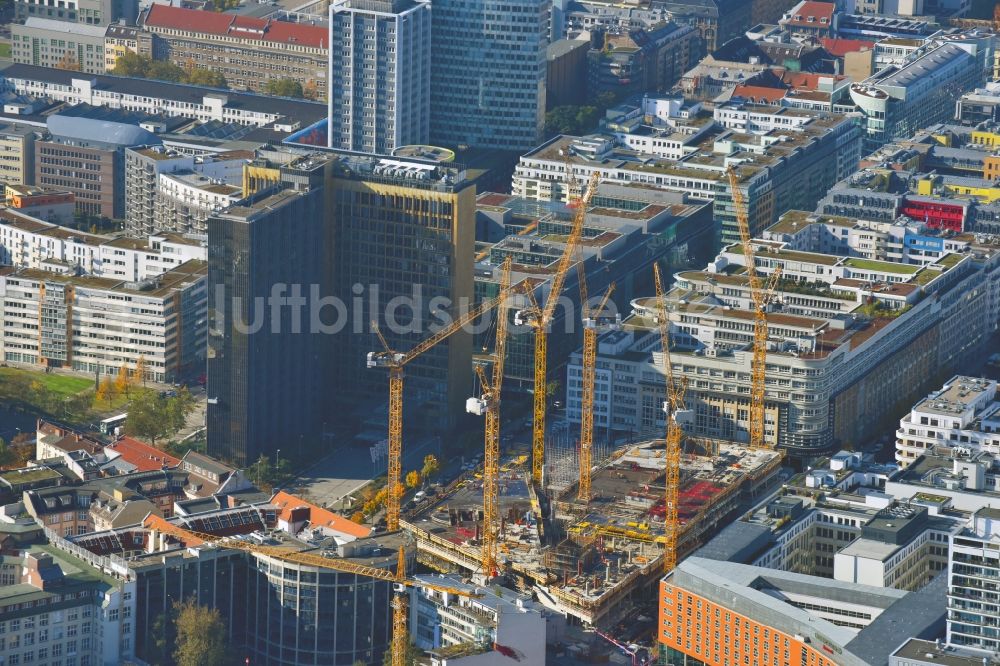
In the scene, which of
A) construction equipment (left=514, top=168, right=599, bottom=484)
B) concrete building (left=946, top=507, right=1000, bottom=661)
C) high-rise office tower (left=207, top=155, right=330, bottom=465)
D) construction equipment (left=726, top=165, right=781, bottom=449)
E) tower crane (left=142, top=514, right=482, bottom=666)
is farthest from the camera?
construction equipment (left=726, top=165, right=781, bottom=449)

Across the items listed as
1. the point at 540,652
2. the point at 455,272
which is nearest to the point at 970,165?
the point at 455,272

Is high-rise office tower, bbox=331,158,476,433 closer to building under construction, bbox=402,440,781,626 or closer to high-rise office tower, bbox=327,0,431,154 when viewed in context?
building under construction, bbox=402,440,781,626

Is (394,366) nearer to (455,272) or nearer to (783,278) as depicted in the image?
(455,272)

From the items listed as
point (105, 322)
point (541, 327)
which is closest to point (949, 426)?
point (541, 327)

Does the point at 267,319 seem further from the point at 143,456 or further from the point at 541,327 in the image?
the point at 541,327

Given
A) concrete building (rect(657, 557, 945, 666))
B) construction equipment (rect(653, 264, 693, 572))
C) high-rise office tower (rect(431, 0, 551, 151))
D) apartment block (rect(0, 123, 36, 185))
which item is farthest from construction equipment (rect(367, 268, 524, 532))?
apartment block (rect(0, 123, 36, 185))

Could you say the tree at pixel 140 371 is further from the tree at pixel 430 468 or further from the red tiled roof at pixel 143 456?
the tree at pixel 430 468

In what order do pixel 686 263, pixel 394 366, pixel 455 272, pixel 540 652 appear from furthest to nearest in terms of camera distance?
pixel 686 263 < pixel 455 272 < pixel 394 366 < pixel 540 652

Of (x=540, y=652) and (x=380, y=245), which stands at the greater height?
(x=380, y=245)
